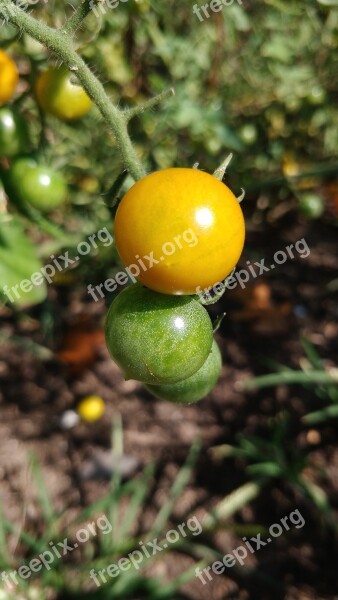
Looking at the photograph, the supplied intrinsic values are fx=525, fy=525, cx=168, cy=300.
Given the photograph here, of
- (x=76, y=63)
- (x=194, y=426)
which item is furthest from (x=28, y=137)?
(x=194, y=426)

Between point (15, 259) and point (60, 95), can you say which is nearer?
point (60, 95)

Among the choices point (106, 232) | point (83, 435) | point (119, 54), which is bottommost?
point (83, 435)

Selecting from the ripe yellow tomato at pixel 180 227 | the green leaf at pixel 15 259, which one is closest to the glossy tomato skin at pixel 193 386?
the ripe yellow tomato at pixel 180 227

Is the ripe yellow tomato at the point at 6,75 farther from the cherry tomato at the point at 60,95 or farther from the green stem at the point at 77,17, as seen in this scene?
the green stem at the point at 77,17

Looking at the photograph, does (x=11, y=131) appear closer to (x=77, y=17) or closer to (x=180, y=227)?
(x=77, y=17)

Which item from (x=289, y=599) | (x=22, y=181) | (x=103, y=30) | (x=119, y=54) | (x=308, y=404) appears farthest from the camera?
(x=308, y=404)

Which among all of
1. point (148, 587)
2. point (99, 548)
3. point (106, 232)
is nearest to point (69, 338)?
point (106, 232)

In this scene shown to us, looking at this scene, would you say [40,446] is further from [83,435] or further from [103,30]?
[103,30]
